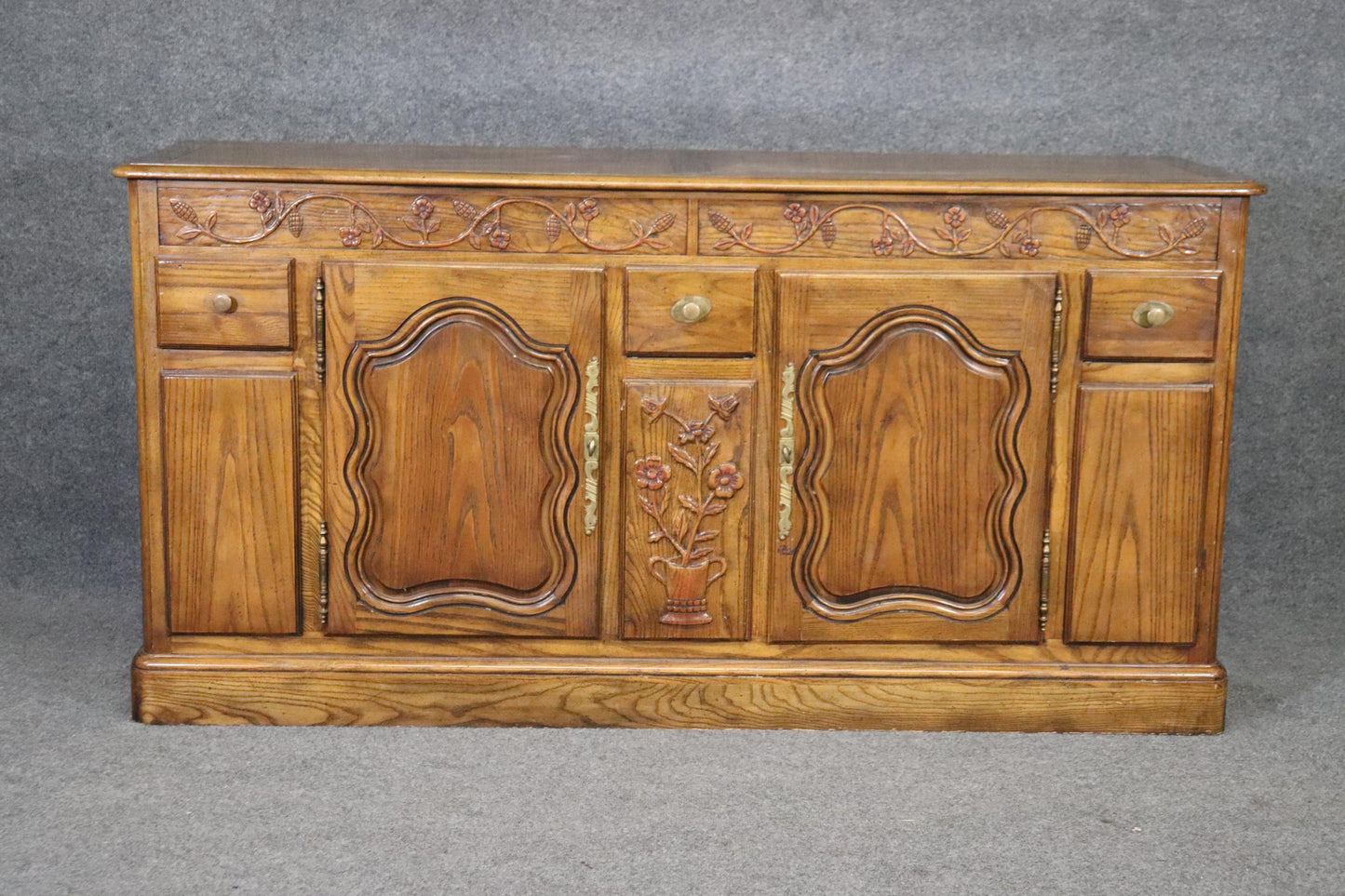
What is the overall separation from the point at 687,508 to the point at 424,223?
49 centimetres

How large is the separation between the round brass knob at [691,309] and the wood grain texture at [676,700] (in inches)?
18.2

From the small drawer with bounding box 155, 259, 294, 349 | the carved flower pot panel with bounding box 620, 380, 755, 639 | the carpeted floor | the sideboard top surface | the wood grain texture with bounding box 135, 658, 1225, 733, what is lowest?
the carpeted floor

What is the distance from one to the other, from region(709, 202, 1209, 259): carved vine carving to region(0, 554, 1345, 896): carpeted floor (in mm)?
626

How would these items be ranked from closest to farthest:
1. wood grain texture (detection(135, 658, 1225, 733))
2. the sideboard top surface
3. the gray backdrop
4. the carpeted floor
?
the carpeted floor
the sideboard top surface
wood grain texture (detection(135, 658, 1225, 733))
the gray backdrop

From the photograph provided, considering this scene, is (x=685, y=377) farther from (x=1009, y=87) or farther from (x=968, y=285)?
(x=1009, y=87)

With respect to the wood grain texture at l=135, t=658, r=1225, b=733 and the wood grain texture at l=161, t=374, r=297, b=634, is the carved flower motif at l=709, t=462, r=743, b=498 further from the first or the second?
the wood grain texture at l=161, t=374, r=297, b=634

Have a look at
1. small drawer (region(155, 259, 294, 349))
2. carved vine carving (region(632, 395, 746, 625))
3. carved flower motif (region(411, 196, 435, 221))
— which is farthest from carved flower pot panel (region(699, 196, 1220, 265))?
small drawer (region(155, 259, 294, 349))

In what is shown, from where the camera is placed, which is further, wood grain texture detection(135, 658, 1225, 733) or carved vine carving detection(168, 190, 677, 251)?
wood grain texture detection(135, 658, 1225, 733)

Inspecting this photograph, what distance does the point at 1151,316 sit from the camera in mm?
2062

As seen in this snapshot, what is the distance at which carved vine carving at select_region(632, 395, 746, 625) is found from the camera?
210 cm

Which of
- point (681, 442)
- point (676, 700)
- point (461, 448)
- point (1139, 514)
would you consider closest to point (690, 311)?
point (681, 442)

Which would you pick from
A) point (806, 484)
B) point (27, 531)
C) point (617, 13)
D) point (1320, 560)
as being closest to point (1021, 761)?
point (806, 484)

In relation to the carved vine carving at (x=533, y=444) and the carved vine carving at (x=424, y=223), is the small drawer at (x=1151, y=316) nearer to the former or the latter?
the carved vine carving at (x=424, y=223)

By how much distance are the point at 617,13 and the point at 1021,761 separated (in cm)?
133
